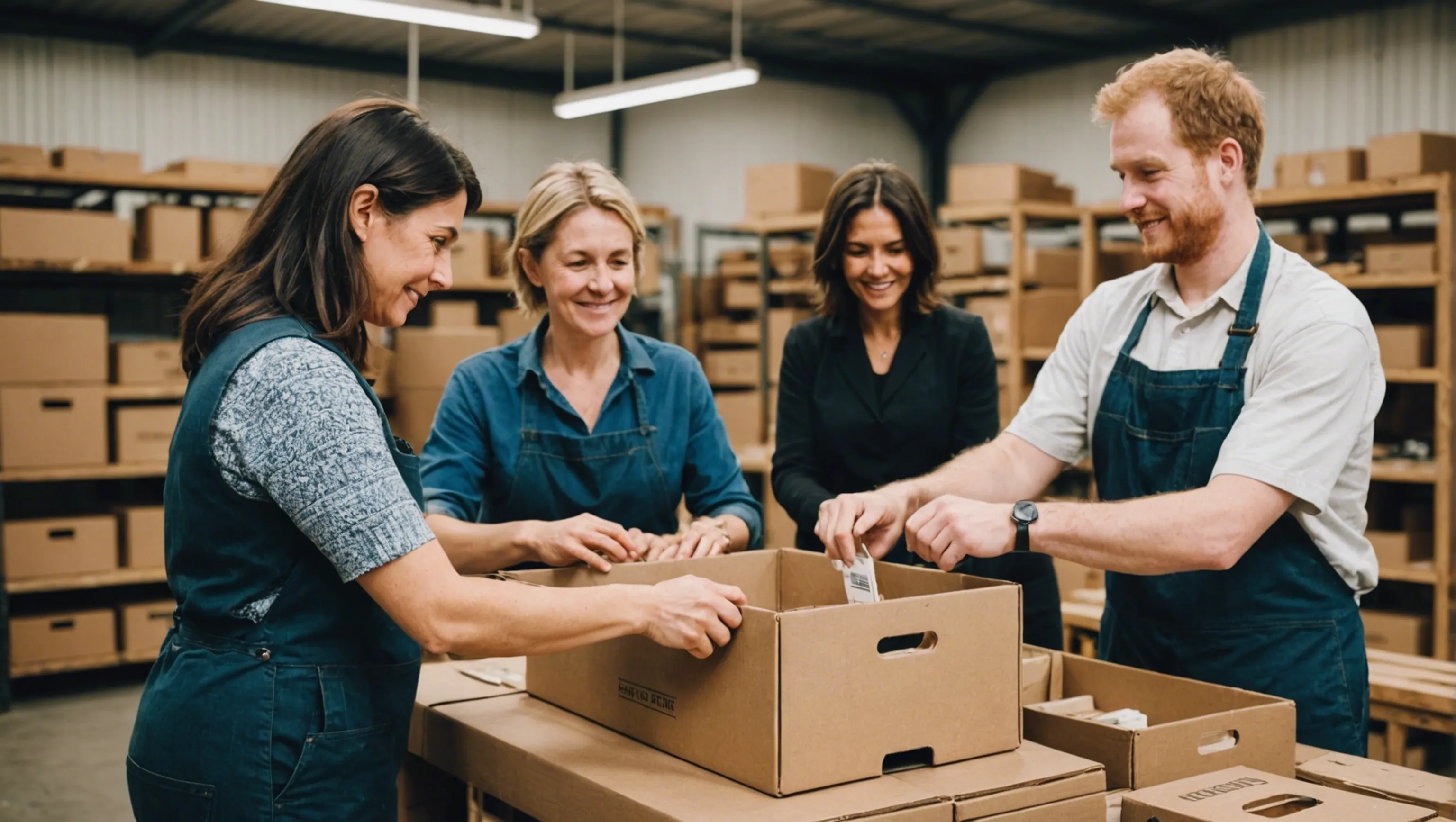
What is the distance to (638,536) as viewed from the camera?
80.0 inches

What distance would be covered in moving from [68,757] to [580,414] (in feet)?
12.2

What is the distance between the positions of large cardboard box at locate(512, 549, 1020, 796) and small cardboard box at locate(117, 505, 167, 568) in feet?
15.6

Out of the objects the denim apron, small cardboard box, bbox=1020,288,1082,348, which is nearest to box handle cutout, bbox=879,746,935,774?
the denim apron

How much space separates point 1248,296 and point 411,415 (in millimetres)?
5158

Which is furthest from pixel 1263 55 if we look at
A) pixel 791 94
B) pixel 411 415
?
pixel 411 415

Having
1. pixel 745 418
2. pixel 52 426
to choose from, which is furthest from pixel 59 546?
pixel 745 418

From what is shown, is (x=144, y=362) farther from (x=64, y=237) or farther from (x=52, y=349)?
(x=64, y=237)

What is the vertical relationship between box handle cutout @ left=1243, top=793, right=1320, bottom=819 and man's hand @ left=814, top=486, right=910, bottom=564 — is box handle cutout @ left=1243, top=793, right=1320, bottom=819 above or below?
below

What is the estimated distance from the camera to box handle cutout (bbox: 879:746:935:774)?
4.86 ft

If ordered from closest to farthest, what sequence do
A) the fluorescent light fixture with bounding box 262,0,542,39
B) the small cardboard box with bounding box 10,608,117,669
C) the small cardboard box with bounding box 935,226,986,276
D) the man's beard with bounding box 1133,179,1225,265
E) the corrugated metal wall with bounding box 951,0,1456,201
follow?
the man's beard with bounding box 1133,179,1225,265 < the fluorescent light fixture with bounding box 262,0,542,39 < the small cardboard box with bounding box 10,608,117,669 < the small cardboard box with bounding box 935,226,986,276 < the corrugated metal wall with bounding box 951,0,1456,201

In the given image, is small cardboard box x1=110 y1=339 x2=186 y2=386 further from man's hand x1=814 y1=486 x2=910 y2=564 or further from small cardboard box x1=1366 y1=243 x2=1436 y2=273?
small cardboard box x1=1366 y1=243 x2=1436 y2=273

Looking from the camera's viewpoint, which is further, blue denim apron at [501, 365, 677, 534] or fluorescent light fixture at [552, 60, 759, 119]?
fluorescent light fixture at [552, 60, 759, 119]

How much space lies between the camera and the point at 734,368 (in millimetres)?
8539

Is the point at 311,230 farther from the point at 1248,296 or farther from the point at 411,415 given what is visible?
the point at 411,415
